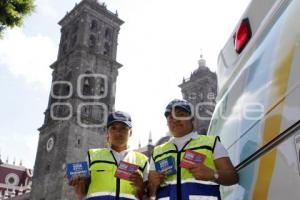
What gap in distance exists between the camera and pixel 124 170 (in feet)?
7.78

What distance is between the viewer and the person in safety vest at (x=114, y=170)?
244cm

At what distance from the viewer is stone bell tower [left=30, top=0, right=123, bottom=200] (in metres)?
30.2

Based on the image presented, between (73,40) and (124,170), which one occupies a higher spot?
(73,40)

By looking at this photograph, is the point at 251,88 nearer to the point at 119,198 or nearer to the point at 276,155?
the point at 276,155

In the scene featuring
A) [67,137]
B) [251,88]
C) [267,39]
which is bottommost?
[251,88]

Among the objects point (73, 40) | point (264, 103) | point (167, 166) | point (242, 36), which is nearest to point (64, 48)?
point (73, 40)

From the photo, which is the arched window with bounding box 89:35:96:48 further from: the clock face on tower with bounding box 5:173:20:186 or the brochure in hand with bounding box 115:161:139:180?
the brochure in hand with bounding box 115:161:139:180

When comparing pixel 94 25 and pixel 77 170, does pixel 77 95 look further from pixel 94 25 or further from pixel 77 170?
pixel 77 170

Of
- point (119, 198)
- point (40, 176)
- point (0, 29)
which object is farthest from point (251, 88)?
point (40, 176)

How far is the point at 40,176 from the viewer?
32031mm

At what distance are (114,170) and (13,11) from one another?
5477mm

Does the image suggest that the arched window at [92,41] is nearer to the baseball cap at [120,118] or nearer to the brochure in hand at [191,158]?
the baseball cap at [120,118]

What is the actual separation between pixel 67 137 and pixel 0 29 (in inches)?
914

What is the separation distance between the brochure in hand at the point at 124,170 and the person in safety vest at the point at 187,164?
0.12 m
